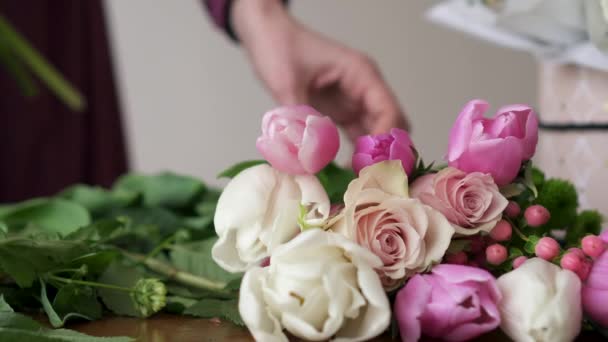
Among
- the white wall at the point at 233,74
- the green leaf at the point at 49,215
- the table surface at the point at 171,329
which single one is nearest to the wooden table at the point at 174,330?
the table surface at the point at 171,329

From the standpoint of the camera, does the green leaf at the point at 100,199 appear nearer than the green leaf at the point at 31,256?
No

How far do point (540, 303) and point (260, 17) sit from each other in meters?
0.47

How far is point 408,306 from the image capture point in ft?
0.79

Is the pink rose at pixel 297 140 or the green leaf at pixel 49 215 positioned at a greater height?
the pink rose at pixel 297 140

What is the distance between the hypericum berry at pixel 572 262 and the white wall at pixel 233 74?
1.57 metres

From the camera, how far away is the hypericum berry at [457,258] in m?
0.26

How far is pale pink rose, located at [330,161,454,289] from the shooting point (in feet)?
0.82

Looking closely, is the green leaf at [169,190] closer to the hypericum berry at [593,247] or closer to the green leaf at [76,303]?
the green leaf at [76,303]

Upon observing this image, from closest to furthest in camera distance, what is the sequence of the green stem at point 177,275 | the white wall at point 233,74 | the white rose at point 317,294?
the white rose at point 317,294 → the green stem at point 177,275 → the white wall at point 233,74

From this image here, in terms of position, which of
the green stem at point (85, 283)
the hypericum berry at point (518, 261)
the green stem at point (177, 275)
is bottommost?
the green stem at point (177, 275)

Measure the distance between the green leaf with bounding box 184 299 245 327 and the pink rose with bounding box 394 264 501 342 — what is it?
0.08 meters

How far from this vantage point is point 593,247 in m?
0.25

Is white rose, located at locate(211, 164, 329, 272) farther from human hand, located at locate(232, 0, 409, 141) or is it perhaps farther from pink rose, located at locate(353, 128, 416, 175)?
human hand, located at locate(232, 0, 409, 141)

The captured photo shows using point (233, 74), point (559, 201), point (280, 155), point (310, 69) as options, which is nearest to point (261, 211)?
point (280, 155)
